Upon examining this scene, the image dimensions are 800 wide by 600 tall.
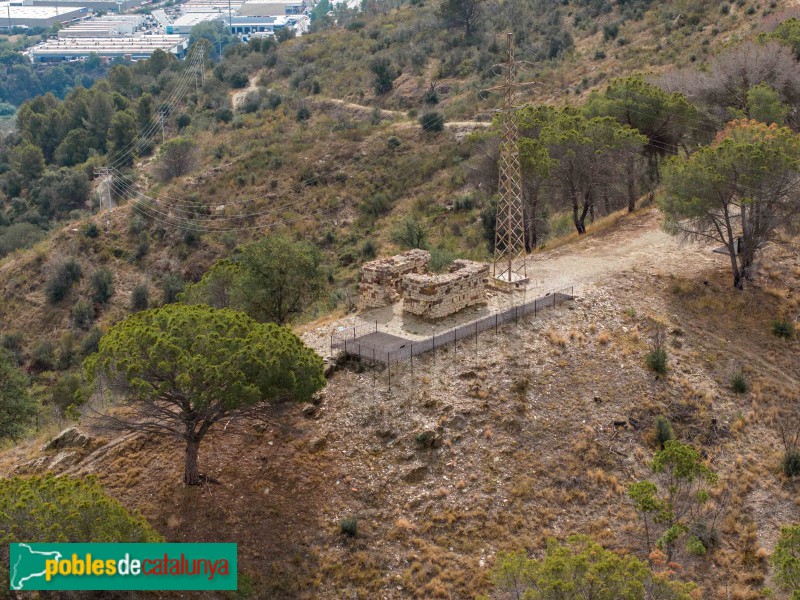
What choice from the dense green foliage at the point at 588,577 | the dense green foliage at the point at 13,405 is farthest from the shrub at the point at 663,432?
the dense green foliage at the point at 13,405

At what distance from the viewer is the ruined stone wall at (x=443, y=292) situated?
2908 centimetres

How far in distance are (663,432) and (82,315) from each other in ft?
123

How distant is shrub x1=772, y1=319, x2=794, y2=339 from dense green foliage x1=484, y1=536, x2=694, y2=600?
1479cm

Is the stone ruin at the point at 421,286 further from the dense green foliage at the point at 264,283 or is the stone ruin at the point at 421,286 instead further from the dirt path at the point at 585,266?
the dense green foliage at the point at 264,283

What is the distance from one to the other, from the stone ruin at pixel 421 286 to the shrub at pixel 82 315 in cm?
2707

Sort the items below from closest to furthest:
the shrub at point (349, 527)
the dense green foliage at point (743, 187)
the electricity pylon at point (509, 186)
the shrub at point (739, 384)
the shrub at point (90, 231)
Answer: the shrub at point (349, 527)
the shrub at point (739, 384)
the dense green foliage at point (743, 187)
the electricity pylon at point (509, 186)
the shrub at point (90, 231)

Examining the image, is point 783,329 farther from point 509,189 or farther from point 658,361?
point 509,189

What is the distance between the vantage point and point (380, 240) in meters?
53.4

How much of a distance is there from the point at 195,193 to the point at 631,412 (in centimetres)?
4408

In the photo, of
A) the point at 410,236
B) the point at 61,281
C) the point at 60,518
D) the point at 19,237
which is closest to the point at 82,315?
the point at 61,281

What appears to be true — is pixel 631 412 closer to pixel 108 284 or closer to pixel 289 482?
pixel 289 482

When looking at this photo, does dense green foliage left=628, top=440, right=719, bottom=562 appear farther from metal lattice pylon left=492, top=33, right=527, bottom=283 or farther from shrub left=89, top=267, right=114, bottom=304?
shrub left=89, top=267, right=114, bottom=304

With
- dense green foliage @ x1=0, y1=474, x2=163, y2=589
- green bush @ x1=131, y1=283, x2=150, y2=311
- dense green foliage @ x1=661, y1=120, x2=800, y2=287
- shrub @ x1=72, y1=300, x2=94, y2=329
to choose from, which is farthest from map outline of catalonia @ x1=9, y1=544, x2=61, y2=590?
green bush @ x1=131, y1=283, x2=150, y2=311

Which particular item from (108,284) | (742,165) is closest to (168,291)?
(108,284)
